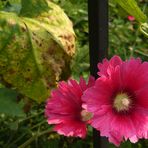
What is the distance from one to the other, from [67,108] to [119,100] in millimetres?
99

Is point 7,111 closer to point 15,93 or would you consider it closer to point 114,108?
point 15,93

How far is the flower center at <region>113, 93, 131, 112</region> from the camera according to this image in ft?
3.68

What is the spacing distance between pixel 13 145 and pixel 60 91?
0.56m

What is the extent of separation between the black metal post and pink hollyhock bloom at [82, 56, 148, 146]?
8 cm

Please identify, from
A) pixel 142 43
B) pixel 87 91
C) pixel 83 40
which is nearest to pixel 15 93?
pixel 87 91

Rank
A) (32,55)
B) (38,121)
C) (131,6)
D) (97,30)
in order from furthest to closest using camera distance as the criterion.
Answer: (38,121) → (32,55) → (97,30) → (131,6)

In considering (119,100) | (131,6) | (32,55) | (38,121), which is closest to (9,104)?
(32,55)

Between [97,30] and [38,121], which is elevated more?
[97,30]

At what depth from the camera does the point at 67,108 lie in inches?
45.4

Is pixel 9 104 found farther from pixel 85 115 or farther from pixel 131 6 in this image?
pixel 131 6

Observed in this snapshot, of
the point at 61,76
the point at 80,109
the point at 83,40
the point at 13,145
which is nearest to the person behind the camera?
the point at 80,109

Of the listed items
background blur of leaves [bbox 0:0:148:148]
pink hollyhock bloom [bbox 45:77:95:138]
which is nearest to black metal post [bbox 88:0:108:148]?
pink hollyhock bloom [bbox 45:77:95:138]

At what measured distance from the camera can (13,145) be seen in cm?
166

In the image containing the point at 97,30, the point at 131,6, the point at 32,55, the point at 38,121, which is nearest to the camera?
the point at 131,6
